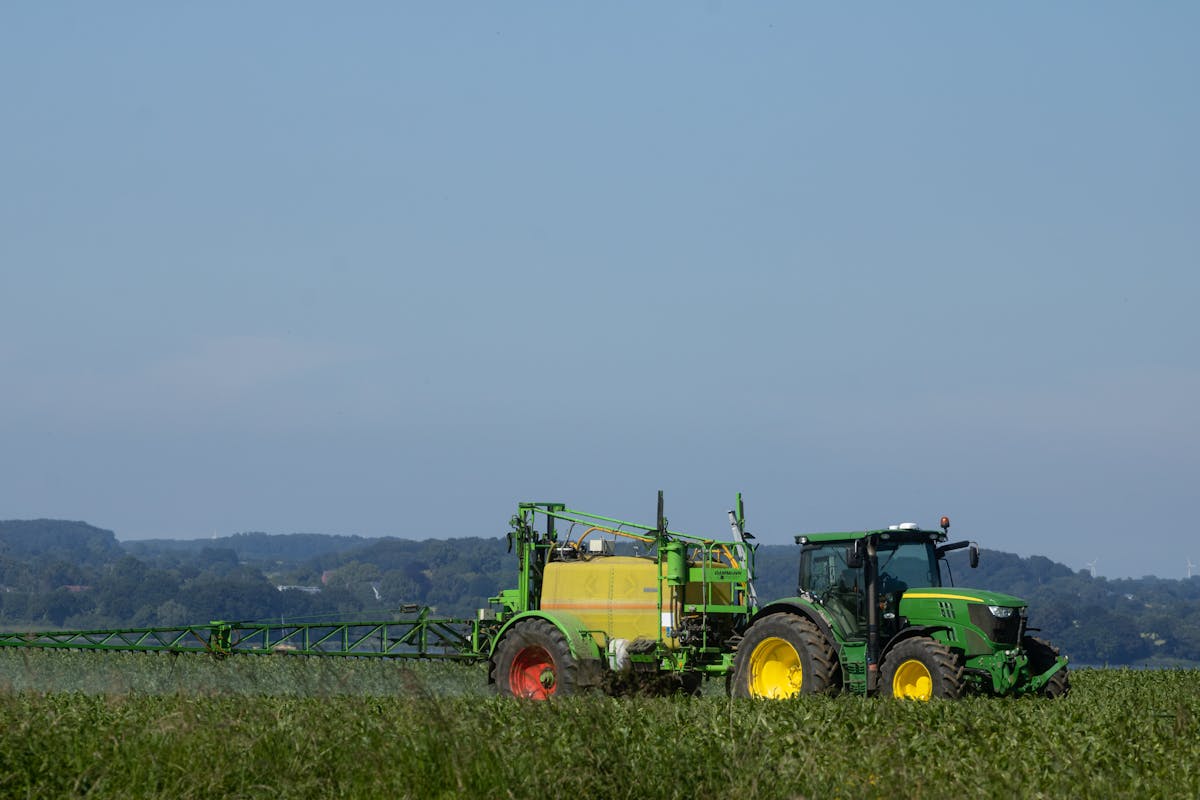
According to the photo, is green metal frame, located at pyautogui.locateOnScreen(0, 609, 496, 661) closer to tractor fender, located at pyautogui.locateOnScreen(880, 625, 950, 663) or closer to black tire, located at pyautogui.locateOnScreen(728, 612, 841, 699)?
black tire, located at pyautogui.locateOnScreen(728, 612, 841, 699)

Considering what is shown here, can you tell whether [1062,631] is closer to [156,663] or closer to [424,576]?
[424,576]

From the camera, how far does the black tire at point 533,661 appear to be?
18578mm

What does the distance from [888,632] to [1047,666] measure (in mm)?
2145

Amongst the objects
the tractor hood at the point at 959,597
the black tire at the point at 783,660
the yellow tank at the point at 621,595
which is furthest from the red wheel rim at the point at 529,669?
the tractor hood at the point at 959,597

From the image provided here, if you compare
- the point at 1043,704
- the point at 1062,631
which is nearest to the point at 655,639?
the point at 1043,704

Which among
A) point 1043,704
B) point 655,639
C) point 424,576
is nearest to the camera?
point 1043,704

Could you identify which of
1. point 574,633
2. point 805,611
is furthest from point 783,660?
point 574,633

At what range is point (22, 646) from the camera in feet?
75.4

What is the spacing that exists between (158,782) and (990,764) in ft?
20.5

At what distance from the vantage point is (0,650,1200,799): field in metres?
9.88

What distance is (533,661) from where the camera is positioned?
19344 mm

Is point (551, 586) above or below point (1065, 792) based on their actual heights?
above

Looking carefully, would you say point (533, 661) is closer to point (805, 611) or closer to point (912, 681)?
point (805, 611)

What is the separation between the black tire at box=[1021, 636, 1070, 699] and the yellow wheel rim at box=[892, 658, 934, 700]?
1707mm
